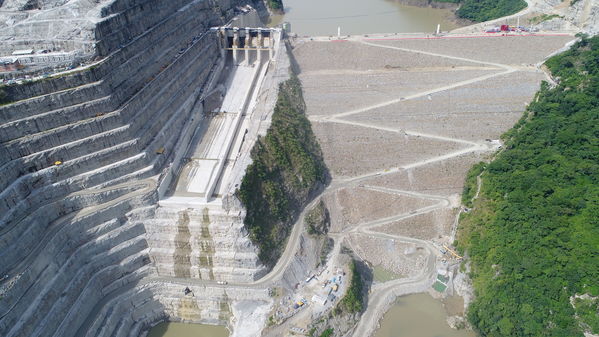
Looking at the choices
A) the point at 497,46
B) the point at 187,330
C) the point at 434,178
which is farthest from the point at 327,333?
the point at 497,46

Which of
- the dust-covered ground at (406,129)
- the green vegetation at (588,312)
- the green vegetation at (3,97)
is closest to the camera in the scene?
the green vegetation at (588,312)

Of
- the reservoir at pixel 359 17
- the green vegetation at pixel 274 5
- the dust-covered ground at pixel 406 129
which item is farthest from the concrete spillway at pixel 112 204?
the green vegetation at pixel 274 5

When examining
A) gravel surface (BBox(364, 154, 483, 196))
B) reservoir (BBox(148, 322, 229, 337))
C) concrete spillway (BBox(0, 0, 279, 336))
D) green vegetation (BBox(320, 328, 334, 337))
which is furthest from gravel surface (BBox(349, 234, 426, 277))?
reservoir (BBox(148, 322, 229, 337))

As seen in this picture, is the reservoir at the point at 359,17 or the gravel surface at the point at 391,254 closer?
the gravel surface at the point at 391,254

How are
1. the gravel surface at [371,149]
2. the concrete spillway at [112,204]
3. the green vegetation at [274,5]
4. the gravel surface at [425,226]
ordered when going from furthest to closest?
1. the green vegetation at [274,5]
2. the gravel surface at [371,149]
3. the gravel surface at [425,226]
4. the concrete spillway at [112,204]

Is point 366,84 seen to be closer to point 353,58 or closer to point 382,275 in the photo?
point 353,58

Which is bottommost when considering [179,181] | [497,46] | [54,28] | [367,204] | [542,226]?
[367,204]

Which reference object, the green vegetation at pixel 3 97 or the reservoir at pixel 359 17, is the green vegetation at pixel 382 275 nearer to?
the green vegetation at pixel 3 97
